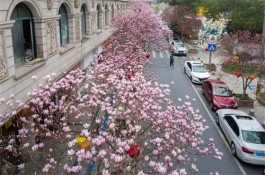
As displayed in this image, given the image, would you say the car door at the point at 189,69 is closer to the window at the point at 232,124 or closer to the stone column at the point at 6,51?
the window at the point at 232,124

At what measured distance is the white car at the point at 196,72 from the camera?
26016 millimetres

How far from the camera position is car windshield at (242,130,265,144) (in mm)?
13469

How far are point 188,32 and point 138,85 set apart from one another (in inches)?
1514

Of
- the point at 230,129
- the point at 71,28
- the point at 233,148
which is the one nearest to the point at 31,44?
the point at 71,28

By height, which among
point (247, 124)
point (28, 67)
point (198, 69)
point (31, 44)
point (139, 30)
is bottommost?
point (247, 124)

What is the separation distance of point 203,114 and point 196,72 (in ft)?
27.0

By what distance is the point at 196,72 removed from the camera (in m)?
26.8

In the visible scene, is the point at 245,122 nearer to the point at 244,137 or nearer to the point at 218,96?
the point at 244,137

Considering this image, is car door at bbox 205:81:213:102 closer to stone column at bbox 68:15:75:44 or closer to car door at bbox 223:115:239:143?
car door at bbox 223:115:239:143

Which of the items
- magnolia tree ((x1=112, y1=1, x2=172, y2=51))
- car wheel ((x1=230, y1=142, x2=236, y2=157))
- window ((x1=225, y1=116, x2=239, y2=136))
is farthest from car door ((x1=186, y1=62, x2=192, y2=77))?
car wheel ((x1=230, y1=142, x2=236, y2=157))

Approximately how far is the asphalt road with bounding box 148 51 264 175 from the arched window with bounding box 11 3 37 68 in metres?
8.97

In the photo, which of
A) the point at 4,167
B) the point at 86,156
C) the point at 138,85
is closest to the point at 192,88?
the point at 138,85

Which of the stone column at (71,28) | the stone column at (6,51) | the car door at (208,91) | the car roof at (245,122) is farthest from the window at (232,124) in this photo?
the stone column at (6,51)

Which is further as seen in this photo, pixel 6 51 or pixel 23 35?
pixel 23 35
